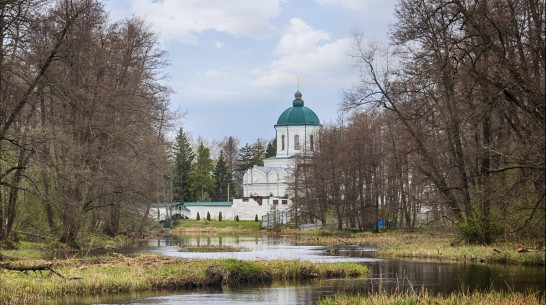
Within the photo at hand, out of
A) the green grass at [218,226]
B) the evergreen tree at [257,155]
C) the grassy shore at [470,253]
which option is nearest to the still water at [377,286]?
the grassy shore at [470,253]

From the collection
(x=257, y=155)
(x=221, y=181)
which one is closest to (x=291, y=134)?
(x=221, y=181)

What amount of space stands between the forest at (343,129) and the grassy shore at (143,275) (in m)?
3.70

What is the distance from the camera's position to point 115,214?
4788 centimetres

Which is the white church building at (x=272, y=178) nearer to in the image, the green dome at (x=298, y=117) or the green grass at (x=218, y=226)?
the green dome at (x=298, y=117)

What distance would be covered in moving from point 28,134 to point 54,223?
12.9 meters

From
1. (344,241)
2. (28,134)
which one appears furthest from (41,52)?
(344,241)

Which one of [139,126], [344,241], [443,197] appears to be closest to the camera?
[443,197]

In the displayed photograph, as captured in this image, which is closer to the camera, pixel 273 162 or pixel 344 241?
pixel 344 241

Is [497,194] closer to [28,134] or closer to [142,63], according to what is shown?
[28,134]

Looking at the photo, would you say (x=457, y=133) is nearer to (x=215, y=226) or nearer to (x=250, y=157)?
(x=215, y=226)

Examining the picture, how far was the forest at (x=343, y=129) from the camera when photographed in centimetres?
2266

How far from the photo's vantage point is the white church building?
90000 mm

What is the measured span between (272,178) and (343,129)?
34.9 meters

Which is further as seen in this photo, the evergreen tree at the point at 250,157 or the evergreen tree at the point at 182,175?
the evergreen tree at the point at 250,157
